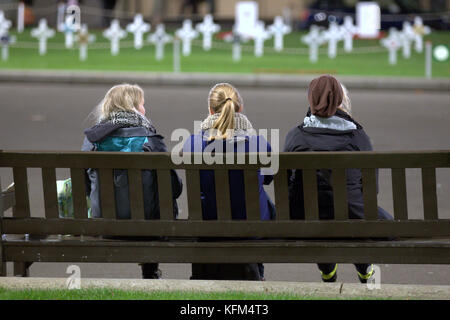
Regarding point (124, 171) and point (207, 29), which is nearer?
point (124, 171)

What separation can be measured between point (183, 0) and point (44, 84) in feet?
78.5

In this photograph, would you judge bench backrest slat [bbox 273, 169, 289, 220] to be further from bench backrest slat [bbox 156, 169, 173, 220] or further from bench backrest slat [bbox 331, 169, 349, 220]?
bench backrest slat [bbox 156, 169, 173, 220]

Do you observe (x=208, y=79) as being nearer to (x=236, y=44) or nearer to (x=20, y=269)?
(x=236, y=44)

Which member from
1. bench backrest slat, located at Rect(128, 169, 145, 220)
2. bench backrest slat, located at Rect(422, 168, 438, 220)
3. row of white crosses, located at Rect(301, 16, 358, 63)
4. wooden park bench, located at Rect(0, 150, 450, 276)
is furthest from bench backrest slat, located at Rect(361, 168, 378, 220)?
row of white crosses, located at Rect(301, 16, 358, 63)

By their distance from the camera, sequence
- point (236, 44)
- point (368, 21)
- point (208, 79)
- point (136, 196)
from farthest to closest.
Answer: point (368, 21), point (236, 44), point (208, 79), point (136, 196)

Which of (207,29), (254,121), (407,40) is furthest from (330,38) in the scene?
(254,121)

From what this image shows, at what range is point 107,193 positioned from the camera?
5.86 metres

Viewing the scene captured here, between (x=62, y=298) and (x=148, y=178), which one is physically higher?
(x=148, y=178)

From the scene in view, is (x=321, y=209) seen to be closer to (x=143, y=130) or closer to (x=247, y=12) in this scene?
(x=143, y=130)

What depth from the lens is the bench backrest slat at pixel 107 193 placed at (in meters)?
5.84

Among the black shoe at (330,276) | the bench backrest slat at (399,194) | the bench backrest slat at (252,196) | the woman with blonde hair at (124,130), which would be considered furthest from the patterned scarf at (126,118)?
the bench backrest slat at (399,194)

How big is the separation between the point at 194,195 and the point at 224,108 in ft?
1.89

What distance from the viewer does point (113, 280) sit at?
5.60 meters
